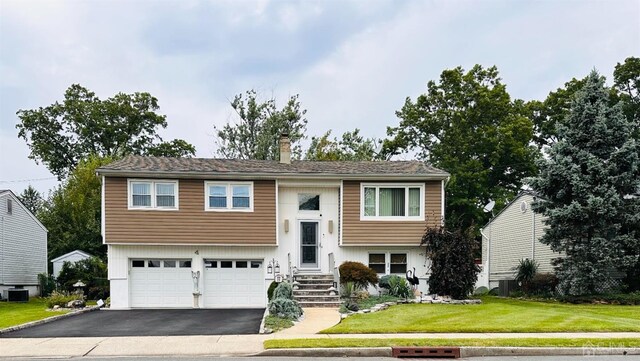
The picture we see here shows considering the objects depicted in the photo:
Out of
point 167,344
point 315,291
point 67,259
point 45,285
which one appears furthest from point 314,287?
point 67,259

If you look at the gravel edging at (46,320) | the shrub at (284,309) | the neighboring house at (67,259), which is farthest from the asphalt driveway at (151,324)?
the neighboring house at (67,259)

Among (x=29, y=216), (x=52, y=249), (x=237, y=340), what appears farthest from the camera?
(x=52, y=249)

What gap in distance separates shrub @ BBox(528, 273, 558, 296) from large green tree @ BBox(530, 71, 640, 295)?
1247 mm

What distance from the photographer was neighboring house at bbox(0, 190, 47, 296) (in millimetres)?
27281

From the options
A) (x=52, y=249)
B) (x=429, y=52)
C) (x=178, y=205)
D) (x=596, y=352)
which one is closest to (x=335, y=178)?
(x=178, y=205)

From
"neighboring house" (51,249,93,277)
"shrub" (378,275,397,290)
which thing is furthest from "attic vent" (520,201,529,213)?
"neighboring house" (51,249,93,277)

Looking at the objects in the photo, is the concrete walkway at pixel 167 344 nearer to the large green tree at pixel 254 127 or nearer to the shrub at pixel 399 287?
the shrub at pixel 399 287

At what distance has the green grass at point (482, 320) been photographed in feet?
41.0

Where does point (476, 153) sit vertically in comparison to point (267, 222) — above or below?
above

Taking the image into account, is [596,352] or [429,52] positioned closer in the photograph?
[596,352]

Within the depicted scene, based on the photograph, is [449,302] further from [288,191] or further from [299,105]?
[299,105]

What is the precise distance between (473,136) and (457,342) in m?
27.0

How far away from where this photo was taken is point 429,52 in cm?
2538

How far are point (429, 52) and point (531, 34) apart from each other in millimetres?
4688
